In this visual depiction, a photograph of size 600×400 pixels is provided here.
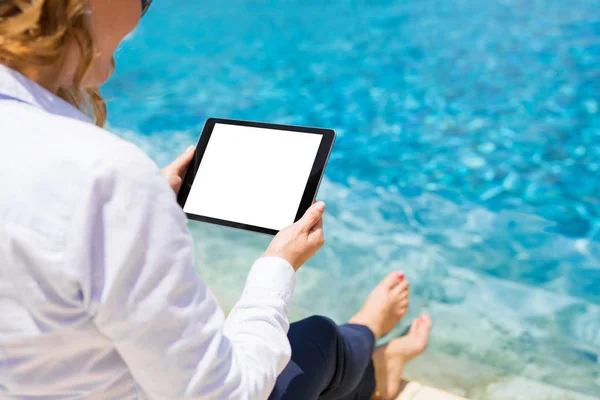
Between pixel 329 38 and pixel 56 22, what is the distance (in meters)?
4.77

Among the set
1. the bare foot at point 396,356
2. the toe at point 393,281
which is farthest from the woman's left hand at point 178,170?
the toe at point 393,281

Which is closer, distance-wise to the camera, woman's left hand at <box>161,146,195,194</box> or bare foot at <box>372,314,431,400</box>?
woman's left hand at <box>161,146,195,194</box>

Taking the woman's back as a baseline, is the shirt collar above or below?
above

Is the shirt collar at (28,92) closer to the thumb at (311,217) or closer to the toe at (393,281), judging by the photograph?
the thumb at (311,217)

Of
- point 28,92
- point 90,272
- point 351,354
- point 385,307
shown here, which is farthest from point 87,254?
point 385,307

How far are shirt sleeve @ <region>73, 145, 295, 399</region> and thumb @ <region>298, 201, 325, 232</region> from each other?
1.13 ft

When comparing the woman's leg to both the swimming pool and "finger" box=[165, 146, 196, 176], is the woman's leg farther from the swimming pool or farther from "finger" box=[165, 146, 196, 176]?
"finger" box=[165, 146, 196, 176]

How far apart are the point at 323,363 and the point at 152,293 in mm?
748

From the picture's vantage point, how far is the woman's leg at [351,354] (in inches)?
49.2

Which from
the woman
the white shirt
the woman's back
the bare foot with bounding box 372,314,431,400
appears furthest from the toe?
the woman's back

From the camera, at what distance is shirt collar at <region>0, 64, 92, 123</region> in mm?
714

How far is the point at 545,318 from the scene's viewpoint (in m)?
2.29

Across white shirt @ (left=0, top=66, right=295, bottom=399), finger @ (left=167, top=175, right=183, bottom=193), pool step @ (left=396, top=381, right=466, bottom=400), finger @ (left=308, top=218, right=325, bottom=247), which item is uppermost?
finger @ (left=167, top=175, right=183, bottom=193)

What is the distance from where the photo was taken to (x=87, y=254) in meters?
0.63
